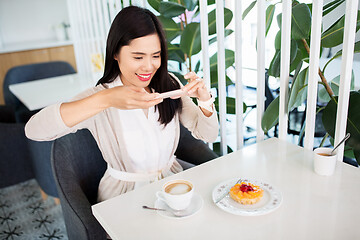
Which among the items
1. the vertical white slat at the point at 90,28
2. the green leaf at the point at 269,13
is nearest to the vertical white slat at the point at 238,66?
the green leaf at the point at 269,13

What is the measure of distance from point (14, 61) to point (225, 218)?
4.52 m

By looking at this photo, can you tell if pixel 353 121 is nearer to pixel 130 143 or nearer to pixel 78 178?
pixel 130 143

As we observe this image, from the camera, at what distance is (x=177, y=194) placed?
3.33 feet

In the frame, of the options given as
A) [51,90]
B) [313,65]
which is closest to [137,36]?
[313,65]

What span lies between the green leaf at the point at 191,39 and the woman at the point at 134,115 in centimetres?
26

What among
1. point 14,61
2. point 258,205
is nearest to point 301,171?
point 258,205

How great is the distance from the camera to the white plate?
99 cm

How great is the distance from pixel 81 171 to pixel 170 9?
90cm

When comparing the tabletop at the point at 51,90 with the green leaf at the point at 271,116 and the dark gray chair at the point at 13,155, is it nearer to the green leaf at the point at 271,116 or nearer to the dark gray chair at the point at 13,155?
the dark gray chair at the point at 13,155

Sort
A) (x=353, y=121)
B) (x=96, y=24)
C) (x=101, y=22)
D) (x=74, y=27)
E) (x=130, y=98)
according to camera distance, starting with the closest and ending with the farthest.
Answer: (x=130, y=98)
(x=353, y=121)
(x=101, y=22)
(x=96, y=24)
(x=74, y=27)

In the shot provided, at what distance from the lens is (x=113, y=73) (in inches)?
57.6

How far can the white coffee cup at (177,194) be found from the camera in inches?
38.8

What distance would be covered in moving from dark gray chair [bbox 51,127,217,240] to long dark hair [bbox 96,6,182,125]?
320mm

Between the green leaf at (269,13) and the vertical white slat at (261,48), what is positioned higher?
the green leaf at (269,13)
